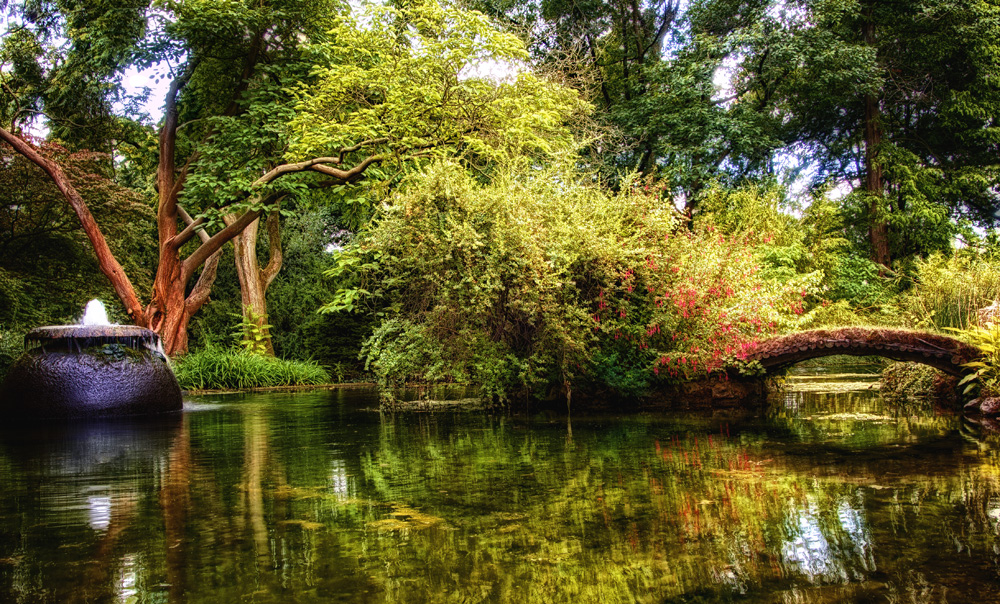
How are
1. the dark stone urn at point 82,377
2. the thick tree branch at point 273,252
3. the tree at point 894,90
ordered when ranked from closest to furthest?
the dark stone urn at point 82,377 < the tree at point 894,90 < the thick tree branch at point 273,252

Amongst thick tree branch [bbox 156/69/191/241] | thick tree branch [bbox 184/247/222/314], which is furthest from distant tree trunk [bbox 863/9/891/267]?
thick tree branch [bbox 156/69/191/241]

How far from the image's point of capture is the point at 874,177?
908 inches

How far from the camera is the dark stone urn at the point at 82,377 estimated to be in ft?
33.3

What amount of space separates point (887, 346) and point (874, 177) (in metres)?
16.5

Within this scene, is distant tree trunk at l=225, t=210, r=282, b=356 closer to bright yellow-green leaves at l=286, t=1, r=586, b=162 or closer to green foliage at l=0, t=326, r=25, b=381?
green foliage at l=0, t=326, r=25, b=381

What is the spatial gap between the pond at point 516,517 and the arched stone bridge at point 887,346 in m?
1.73

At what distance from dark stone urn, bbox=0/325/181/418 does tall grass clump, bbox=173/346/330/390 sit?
246 inches

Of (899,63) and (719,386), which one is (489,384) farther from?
(899,63)

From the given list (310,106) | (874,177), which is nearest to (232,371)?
(310,106)

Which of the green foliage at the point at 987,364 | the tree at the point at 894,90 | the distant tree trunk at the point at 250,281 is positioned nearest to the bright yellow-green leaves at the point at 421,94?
the distant tree trunk at the point at 250,281

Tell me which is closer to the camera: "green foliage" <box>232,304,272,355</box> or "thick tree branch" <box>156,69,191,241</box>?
"thick tree branch" <box>156,69,191,241</box>

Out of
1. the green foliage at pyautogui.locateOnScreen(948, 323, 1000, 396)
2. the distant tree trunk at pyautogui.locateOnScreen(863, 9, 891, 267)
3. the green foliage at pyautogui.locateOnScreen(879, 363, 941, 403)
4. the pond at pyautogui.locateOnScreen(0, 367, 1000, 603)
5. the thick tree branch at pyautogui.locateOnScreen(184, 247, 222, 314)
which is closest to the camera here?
the pond at pyautogui.locateOnScreen(0, 367, 1000, 603)

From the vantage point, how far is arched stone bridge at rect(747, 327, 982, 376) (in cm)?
873

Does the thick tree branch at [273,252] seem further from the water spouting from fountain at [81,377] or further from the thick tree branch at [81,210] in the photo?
the water spouting from fountain at [81,377]
